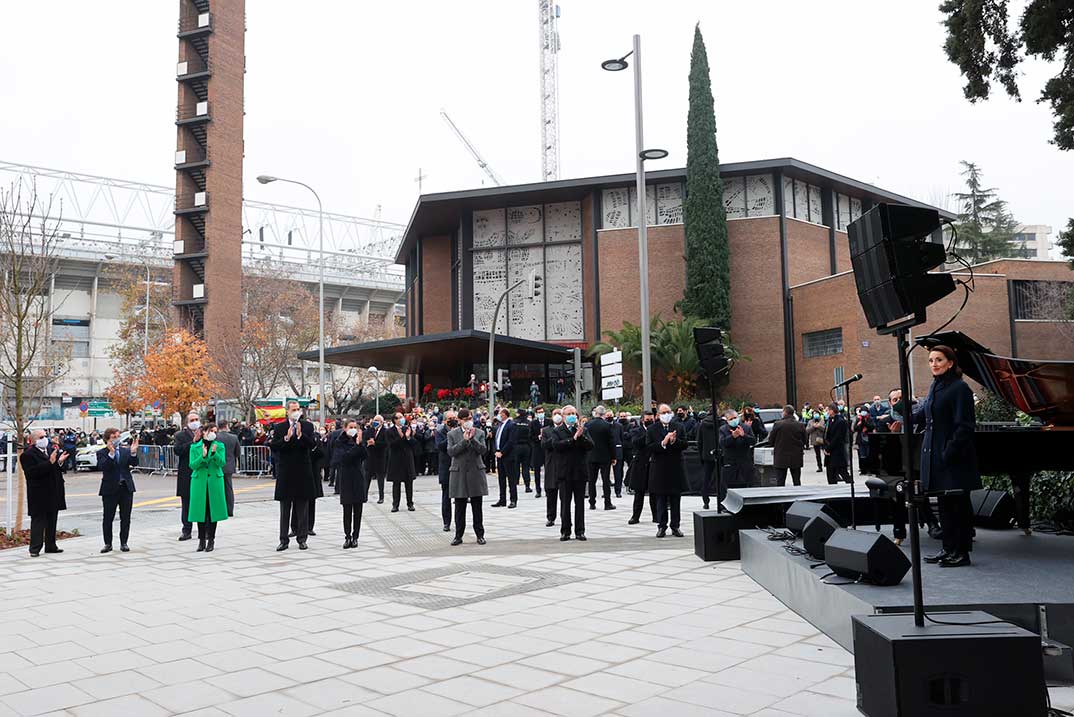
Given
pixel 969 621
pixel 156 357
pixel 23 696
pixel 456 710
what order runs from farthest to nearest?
pixel 156 357
pixel 23 696
pixel 456 710
pixel 969 621

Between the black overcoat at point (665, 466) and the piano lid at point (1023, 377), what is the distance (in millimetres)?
4950

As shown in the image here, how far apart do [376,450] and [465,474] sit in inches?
244

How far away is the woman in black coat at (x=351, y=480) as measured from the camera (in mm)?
12555

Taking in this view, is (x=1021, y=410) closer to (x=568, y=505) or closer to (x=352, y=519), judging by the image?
(x=568, y=505)

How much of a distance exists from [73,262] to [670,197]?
6056cm

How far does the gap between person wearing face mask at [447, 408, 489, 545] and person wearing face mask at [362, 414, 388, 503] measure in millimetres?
→ 3548

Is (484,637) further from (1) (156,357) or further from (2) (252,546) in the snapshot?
(1) (156,357)

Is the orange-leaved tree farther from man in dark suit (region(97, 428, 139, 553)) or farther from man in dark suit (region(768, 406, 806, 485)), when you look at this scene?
man in dark suit (region(768, 406, 806, 485))

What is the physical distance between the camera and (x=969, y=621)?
4.32 metres

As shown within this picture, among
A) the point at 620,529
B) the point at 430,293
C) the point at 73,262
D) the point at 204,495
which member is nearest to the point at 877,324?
the point at 620,529

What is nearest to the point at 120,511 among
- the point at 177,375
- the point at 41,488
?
the point at 41,488

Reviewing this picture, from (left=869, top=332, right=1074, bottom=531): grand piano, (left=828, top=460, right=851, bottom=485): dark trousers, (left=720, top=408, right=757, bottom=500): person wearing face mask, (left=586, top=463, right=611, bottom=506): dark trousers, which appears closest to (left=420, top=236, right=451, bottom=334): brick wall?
(left=828, top=460, right=851, bottom=485): dark trousers

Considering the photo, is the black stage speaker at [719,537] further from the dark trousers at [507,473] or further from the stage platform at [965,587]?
the dark trousers at [507,473]

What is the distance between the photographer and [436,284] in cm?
5178
